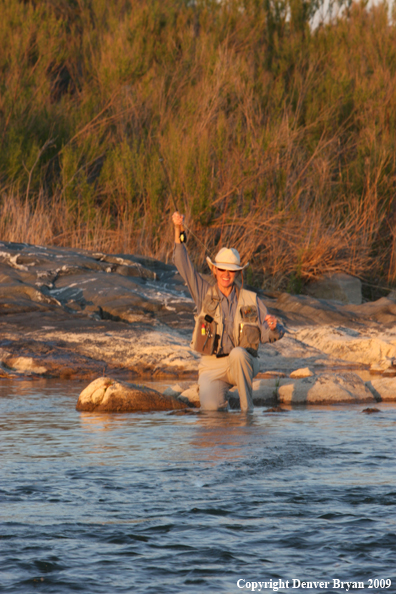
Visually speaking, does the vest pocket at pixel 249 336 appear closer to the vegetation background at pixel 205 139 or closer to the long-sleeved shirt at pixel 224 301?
the long-sleeved shirt at pixel 224 301

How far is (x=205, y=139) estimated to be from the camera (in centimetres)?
1686

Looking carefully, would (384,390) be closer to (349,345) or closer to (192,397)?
(192,397)

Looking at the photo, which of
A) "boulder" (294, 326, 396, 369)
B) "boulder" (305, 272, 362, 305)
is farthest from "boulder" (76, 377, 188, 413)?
"boulder" (305, 272, 362, 305)

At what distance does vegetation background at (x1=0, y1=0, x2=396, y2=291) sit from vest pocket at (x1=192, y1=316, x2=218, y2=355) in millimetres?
8550

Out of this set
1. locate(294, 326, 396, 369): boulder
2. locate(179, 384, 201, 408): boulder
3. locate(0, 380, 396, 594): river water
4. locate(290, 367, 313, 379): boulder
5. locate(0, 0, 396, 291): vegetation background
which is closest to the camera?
locate(0, 380, 396, 594): river water

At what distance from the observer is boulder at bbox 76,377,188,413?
26.4 feet

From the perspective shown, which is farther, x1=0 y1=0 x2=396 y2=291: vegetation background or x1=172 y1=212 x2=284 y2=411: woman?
x1=0 y1=0 x2=396 y2=291: vegetation background

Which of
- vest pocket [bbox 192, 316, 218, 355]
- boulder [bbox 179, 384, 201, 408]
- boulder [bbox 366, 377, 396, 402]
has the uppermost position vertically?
vest pocket [bbox 192, 316, 218, 355]

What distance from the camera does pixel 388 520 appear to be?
4297mm

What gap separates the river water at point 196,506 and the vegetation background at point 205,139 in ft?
31.4

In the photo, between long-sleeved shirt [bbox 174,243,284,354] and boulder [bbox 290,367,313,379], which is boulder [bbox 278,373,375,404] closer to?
boulder [bbox 290,367,313,379]

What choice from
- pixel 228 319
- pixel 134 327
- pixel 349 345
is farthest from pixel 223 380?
pixel 349 345

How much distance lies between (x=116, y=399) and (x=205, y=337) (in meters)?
1.12

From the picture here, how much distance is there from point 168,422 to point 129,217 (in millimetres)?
9934
